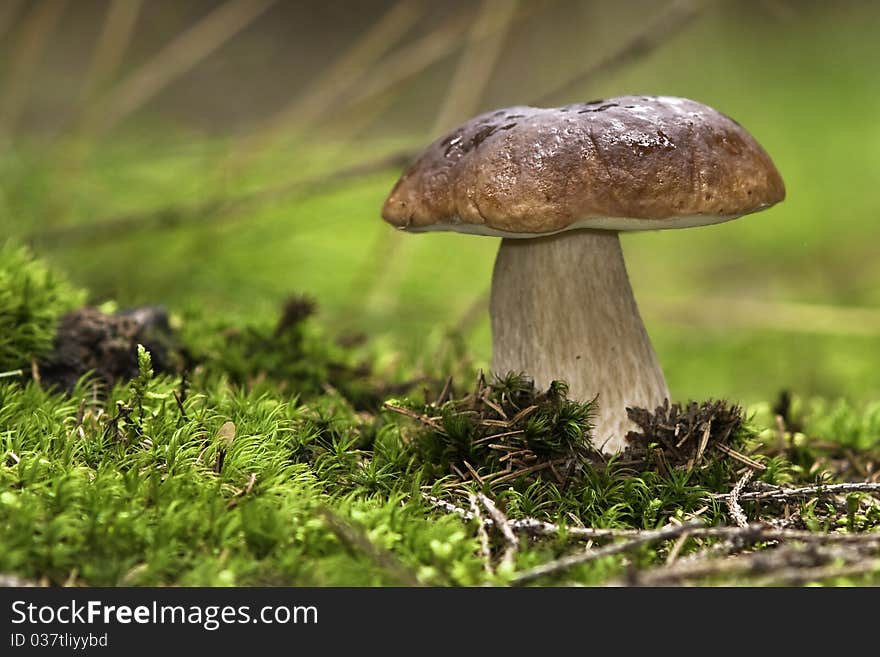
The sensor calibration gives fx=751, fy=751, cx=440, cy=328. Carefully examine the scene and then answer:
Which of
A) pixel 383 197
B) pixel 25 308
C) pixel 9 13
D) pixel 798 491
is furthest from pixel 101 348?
pixel 383 197

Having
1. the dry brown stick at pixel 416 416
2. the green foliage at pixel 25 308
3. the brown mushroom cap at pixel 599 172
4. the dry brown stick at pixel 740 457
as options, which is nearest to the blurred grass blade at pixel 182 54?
the green foliage at pixel 25 308

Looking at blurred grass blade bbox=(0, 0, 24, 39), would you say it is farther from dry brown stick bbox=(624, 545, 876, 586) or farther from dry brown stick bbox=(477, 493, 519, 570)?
dry brown stick bbox=(624, 545, 876, 586)

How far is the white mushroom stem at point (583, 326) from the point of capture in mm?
2260

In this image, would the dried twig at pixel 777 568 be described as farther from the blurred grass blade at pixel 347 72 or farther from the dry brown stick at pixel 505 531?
the blurred grass blade at pixel 347 72

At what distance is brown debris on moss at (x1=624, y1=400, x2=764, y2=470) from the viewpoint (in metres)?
2.10

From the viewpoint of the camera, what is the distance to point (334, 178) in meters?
3.70

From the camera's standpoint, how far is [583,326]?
7.55ft

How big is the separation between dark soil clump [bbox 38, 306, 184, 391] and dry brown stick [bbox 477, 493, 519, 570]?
3.78ft

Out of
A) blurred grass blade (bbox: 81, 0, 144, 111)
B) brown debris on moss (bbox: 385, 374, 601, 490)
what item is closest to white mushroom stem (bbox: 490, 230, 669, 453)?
brown debris on moss (bbox: 385, 374, 601, 490)

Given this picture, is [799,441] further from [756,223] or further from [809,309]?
[756,223]

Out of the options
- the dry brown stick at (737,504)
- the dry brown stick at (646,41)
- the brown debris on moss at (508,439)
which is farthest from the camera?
the dry brown stick at (646,41)

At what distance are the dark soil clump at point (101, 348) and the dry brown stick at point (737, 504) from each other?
1.71 metres

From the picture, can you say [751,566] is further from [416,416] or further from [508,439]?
[416,416]

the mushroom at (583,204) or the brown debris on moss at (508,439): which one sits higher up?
the mushroom at (583,204)
